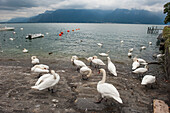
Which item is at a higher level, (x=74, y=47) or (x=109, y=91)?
(x=109, y=91)

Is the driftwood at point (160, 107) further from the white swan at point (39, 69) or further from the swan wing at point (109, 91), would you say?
the white swan at point (39, 69)

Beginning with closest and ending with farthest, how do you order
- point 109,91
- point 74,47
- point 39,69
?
point 109,91 < point 39,69 < point 74,47

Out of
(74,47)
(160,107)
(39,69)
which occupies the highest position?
(39,69)

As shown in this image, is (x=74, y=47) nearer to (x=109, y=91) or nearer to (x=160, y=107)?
(x=109, y=91)

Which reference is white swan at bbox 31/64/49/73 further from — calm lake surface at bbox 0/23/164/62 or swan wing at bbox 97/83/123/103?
calm lake surface at bbox 0/23/164/62

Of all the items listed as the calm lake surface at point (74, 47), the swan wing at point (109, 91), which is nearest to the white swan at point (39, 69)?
the swan wing at point (109, 91)

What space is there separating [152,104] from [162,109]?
0.67 metres

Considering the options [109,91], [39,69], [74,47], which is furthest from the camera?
[74,47]

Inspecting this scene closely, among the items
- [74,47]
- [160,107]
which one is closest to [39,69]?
[160,107]

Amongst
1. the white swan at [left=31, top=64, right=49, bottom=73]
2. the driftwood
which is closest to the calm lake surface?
the white swan at [left=31, top=64, right=49, bottom=73]

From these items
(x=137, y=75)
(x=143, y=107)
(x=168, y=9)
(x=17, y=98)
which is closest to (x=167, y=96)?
(x=143, y=107)

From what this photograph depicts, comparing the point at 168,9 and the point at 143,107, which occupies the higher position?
the point at 168,9

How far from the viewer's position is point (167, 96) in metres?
7.07

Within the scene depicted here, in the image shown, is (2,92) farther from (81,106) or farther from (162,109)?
(162,109)
